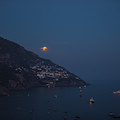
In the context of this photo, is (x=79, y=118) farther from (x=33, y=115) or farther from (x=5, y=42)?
(x=5, y=42)

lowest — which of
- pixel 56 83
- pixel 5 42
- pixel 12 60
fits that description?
pixel 56 83

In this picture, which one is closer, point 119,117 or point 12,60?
point 119,117

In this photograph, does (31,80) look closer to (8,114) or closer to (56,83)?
(56,83)

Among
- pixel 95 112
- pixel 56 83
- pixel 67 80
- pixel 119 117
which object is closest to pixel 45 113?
pixel 95 112

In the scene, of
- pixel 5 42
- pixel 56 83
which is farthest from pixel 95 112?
pixel 5 42

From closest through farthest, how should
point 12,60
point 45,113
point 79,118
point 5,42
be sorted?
point 79,118
point 45,113
point 12,60
point 5,42

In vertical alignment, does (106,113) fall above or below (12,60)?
below

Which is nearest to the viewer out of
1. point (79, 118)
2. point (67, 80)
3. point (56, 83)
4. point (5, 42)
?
point (79, 118)
